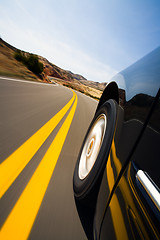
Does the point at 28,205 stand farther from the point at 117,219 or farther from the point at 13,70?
the point at 13,70

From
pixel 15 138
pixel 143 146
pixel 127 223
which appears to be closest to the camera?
pixel 127 223

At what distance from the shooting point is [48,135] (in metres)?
2.58

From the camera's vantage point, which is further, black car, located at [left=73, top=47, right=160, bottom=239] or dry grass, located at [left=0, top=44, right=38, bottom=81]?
dry grass, located at [left=0, top=44, right=38, bottom=81]

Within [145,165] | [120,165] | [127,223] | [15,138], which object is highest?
[145,165]

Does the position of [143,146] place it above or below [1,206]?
above

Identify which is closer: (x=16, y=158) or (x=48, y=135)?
(x=16, y=158)

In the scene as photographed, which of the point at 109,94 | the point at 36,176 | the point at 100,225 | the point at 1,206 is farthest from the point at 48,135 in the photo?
the point at 100,225

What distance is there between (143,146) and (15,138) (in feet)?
6.54

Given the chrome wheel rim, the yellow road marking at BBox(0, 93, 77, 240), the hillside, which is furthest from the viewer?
the hillside

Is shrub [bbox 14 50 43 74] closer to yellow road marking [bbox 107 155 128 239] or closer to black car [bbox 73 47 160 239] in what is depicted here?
black car [bbox 73 47 160 239]

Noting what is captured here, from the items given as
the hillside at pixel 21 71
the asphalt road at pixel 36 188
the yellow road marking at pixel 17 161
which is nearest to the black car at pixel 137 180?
the asphalt road at pixel 36 188

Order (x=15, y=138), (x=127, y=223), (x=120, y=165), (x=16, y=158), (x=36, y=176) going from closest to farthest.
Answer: (x=127, y=223)
(x=120, y=165)
(x=36, y=176)
(x=16, y=158)
(x=15, y=138)

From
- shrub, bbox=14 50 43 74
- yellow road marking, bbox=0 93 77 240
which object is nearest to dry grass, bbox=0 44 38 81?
shrub, bbox=14 50 43 74

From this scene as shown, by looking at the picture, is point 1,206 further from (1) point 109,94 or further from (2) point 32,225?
(1) point 109,94
